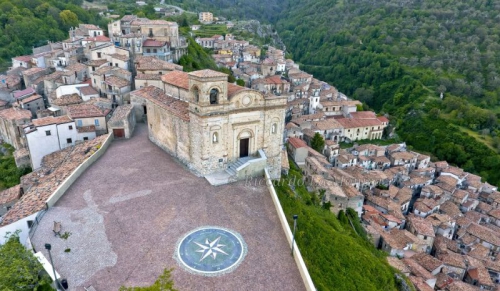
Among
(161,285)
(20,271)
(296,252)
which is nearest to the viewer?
(20,271)

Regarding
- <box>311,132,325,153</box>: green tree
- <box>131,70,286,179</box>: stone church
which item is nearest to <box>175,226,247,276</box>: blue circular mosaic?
<box>131,70,286,179</box>: stone church

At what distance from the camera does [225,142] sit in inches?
953

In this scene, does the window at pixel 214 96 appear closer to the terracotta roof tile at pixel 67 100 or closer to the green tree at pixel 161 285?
the green tree at pixel 161 285

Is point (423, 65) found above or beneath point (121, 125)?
beneath

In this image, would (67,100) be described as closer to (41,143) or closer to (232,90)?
(41,143)

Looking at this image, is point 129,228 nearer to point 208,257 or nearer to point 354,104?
point 208,257

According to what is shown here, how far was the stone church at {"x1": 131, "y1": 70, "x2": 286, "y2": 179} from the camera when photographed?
2316cm

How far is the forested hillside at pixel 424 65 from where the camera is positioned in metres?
69.4

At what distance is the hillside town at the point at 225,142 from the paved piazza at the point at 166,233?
184 centimetres

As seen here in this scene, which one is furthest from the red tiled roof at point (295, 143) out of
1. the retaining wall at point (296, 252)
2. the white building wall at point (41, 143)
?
the white building wall at point (41, 143)

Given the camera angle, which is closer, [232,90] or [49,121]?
[232,90]

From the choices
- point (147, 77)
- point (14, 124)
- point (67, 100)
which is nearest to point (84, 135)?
point (67, 100)

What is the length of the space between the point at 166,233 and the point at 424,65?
315 feet

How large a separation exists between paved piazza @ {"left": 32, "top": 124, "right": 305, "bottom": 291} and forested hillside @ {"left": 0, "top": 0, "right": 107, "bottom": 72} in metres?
52.6
